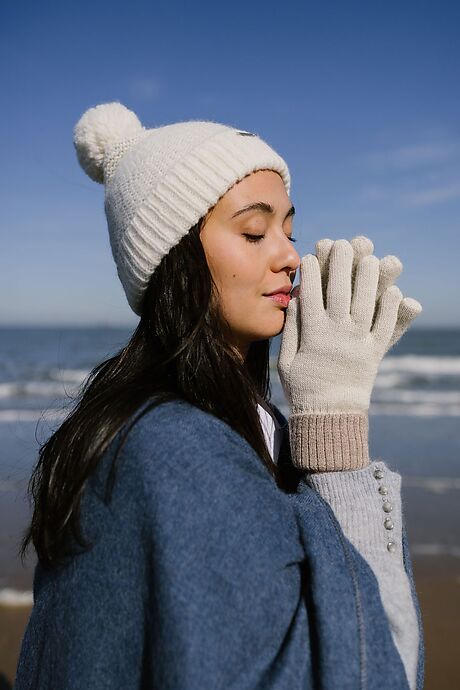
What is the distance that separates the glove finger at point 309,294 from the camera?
1.76 metres

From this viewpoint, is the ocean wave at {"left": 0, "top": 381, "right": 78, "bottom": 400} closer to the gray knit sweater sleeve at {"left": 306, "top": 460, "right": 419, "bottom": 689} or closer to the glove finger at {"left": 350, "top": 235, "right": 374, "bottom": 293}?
the glove finger at {"left": 350, "top": 235, "right": 374, "bottom": 293}

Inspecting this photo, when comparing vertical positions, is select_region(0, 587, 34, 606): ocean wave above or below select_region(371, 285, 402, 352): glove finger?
below

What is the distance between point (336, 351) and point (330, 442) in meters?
0.24

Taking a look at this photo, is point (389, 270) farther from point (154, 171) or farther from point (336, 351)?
point (154, 171)

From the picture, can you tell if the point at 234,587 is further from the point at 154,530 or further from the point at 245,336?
the point at 245,336

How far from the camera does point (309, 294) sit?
1.77 m

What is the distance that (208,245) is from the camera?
71.4 inches

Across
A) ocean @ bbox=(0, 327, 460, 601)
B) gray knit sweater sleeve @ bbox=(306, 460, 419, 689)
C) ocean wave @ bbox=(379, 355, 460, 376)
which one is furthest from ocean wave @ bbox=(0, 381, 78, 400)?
gray knit sweater sleeve @ bbox=(306, 460, 419, 689)

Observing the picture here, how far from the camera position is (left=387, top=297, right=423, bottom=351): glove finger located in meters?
1.79

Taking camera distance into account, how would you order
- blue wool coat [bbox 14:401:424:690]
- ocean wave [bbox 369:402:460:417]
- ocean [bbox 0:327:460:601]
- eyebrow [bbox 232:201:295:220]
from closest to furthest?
1. blue wool coat [bbox 14:401:424:690]
2. eyebrow [bbox 232:201:295:220]
3. ocean [bbox 0:327:460:601]
4. ocean wave [bbox 369:402:460:417]

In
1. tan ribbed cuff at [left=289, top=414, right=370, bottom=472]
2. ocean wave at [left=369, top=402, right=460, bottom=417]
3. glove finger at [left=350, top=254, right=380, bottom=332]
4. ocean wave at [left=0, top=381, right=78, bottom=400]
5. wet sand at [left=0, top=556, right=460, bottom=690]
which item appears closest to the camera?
tan ribbed cuff at [left=289, top=414, right=370, bottom=472]

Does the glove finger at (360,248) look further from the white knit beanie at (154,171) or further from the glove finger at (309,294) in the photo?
the white knit beanie at (154,171)

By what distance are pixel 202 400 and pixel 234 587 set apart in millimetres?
518

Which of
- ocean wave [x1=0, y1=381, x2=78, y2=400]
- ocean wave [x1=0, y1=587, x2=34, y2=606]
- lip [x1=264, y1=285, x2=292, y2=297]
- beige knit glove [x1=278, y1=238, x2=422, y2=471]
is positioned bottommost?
ocean wave [x1=0, y1=587, x2=34, y2=606]
